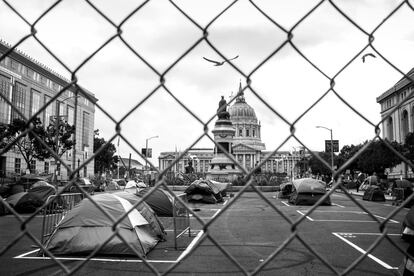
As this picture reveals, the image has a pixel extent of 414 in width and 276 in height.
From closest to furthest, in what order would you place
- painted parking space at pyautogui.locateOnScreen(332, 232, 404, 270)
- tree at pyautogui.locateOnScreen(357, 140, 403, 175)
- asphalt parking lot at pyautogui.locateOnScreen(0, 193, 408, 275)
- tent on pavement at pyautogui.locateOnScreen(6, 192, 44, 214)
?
asphalt parking lot at pyautogui.locateOnScreen(0, 193, 408, 275) → painted parking space at pyautogui.locateOnScreen(332, 232, 404, 270) → tent on pavement at pyautogui.locateOnScreen(6, 192, 44, 214) → tree at pyautogui.locateOnScreen(357, 140, 403, 175)

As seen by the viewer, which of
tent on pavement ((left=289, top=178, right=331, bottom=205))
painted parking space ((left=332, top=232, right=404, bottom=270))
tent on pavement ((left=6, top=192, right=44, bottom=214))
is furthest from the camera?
tent on pavement ((left=289, top=178, right=331, bottom=205))

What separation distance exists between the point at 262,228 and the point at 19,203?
1013 cm

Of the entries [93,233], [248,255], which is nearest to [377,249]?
[248,255]

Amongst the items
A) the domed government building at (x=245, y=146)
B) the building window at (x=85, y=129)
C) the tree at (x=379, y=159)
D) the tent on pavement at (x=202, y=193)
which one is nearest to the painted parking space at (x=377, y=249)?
the tent on pavement at (x=202, y=193)

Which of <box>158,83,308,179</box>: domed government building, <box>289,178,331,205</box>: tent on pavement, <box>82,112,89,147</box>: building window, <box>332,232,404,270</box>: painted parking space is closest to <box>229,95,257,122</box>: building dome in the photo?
<box>158,83,308,179</box>: domed government building

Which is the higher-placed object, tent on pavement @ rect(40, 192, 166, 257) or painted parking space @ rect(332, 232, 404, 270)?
tent on pavement @ rect(40, 192, 166, 257)

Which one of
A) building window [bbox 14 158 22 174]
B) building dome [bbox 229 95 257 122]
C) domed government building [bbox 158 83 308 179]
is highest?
building dome [bbox 229 95 257 122]

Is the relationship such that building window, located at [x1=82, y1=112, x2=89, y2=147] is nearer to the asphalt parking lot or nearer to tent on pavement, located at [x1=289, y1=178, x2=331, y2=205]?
tent on pavement, located at [x1=289, y1=178, x2=331, y2=205]

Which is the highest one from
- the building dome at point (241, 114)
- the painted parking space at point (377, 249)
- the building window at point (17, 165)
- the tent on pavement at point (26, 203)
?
the building dome at point (241, 114)

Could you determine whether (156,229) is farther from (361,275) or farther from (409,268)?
(409,268)

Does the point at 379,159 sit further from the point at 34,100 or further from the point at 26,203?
the point at 34,100

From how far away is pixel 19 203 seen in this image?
54.4ft

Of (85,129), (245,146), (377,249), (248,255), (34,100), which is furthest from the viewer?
(245,146)

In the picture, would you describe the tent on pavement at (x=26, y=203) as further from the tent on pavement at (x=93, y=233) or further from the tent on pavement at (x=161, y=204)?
the tent on pavement at (x=93, y=233)
